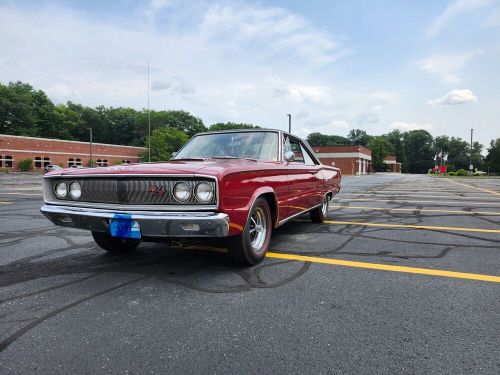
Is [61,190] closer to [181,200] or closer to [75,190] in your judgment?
[75,190]

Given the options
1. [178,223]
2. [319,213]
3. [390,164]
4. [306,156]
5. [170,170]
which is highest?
[390,164]

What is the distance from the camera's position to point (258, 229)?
405 cm

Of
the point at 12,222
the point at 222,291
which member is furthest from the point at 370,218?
the point at 12,222

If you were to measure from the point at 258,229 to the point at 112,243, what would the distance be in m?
1.86

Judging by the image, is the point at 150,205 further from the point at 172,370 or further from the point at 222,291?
the point at 172,370

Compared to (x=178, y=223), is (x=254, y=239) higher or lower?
lower

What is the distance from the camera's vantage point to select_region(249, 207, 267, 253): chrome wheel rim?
397 cm

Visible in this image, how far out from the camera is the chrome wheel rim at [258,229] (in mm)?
3971

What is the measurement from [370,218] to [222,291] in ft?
17.2

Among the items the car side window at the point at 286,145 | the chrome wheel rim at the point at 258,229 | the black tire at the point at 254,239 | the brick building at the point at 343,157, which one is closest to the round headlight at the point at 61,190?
the black tire at the point at 254,239

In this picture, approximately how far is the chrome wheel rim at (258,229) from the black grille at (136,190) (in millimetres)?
973

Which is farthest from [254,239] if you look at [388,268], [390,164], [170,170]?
[390,164]

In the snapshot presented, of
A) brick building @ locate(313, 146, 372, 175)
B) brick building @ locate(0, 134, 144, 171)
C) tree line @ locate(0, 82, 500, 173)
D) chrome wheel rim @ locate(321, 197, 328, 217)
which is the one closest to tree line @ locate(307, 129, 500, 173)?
tree line @ locate(0, 82, 500, 173)

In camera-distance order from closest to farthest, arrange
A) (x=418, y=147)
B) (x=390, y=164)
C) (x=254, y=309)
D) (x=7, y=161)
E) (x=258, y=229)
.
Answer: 1. (x=254, y=309)
2. (x=258, y=229)
3. (x=7, y=161)
4. (x=390, y=164)
5. (x=418, y=147)
